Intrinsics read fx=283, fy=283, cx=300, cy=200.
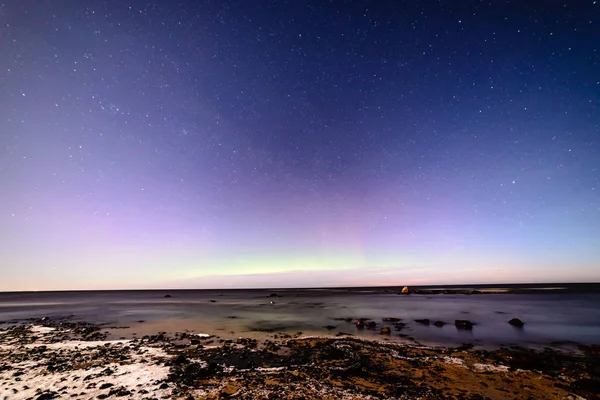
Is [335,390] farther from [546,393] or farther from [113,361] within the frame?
[113,361]

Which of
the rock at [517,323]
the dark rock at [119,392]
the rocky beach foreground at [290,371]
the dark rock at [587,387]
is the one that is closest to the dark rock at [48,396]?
the rocky beach foreground at [290,371]

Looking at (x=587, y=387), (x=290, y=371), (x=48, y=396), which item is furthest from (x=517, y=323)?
(x=48, y=396)

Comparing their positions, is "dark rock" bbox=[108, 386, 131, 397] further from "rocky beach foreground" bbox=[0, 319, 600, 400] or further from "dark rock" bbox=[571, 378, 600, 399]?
"dark rock" bbox=[571, 378, 600, 399]

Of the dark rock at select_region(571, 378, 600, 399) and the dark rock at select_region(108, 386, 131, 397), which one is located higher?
the dark rock at select_region(108, 386, 131, 397)

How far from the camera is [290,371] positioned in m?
14.3

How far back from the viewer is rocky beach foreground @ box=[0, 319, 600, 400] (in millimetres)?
11586

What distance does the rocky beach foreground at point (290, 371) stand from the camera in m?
11.6

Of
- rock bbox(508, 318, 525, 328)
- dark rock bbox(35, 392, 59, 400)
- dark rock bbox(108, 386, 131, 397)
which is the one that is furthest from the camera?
rock bbox(508, 318, 525, 328)

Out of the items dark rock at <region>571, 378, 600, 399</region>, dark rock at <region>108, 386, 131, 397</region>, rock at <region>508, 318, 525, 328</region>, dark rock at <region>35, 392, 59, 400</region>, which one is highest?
dark rock at <region>35, 392, 59, 400</region>

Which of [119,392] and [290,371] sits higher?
[119,392]

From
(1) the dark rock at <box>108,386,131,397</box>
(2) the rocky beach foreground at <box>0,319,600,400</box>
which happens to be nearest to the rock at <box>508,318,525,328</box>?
(2) the rocky beach foreground at <box>0,319,600,400</box>

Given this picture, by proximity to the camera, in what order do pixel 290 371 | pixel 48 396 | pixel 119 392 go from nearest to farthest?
pixel 48 396
pixel 119 392
pixel 290 371

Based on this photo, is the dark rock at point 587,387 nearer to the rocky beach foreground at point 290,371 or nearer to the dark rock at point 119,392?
the rocky beach foreground at point 290,371

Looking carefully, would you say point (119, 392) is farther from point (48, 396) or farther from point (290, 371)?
point (290, 371)
